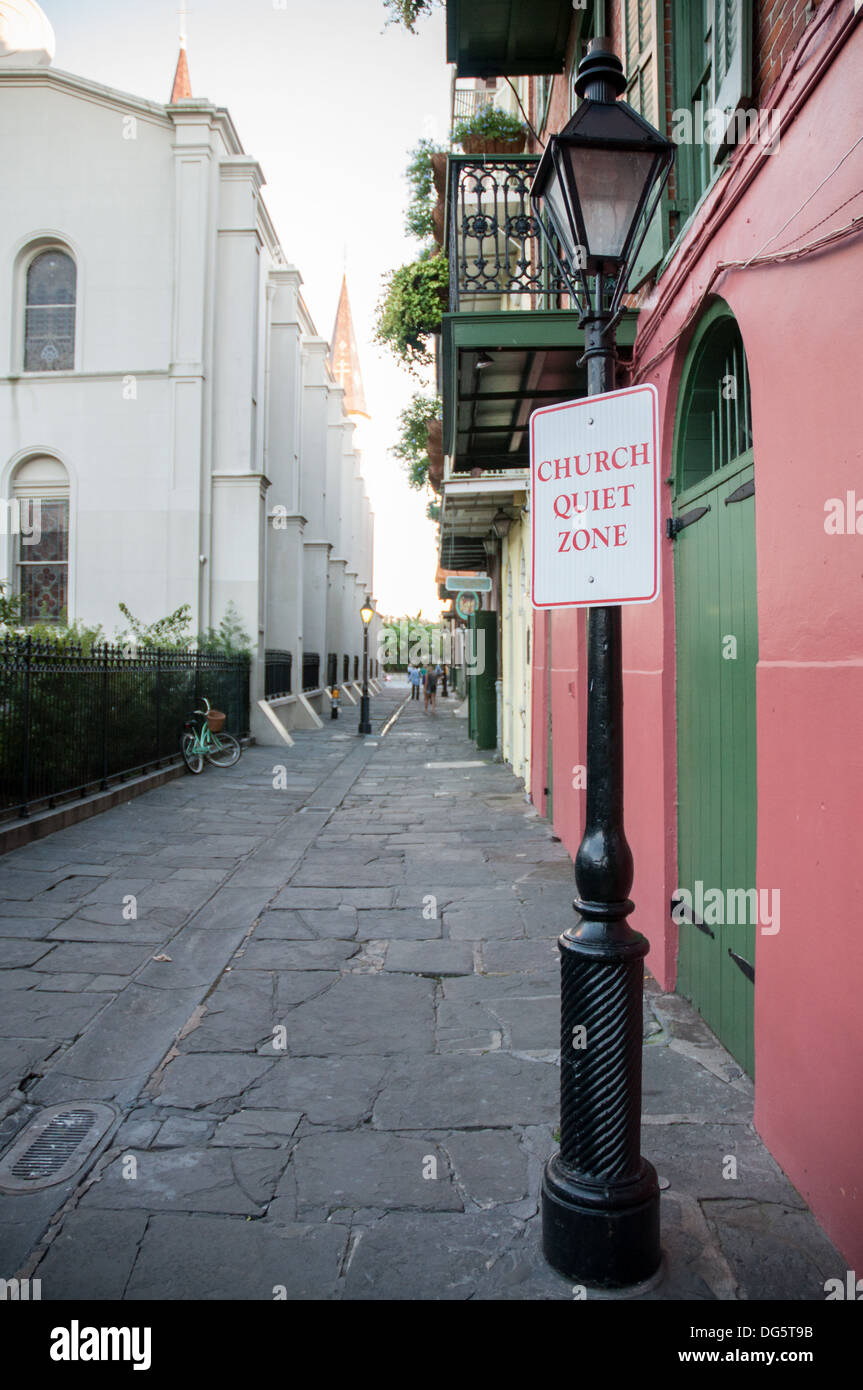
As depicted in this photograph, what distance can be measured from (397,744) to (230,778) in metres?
6.50

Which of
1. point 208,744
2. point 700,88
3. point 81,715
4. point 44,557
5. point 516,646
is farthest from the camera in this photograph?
point 44,557

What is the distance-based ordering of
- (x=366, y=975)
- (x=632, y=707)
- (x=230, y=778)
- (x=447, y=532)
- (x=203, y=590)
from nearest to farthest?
(x=366, y=975) → (x=632, y=707) → (x=230, y=778) → (x=447, y=532) → (x=203, y=590)

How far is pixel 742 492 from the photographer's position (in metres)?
3.74

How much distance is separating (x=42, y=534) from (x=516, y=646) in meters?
11.6

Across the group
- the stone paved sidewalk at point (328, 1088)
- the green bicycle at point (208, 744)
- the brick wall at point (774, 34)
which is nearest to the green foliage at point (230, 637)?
the green bicycle at point (208, 744)

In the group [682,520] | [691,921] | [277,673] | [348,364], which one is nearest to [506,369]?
[682,520]

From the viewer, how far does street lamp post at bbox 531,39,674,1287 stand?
8.54ft

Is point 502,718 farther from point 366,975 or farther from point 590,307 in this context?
point 590,307

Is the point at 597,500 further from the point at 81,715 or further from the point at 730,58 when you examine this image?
the point at 81,715

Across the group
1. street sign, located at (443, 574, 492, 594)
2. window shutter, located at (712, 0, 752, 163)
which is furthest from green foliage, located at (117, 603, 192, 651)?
window shutter, located at (712, 0, 752, 163)

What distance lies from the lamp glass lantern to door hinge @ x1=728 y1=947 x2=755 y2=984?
101 inches
